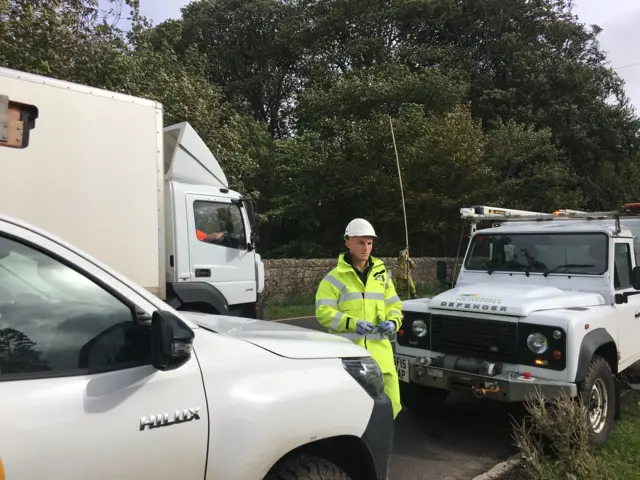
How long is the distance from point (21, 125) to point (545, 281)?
4752 millimetres

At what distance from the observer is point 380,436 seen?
8.50 ft

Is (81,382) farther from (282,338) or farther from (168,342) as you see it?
(282,338)

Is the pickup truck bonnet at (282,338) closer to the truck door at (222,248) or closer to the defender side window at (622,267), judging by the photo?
the defender side window at (622,267)

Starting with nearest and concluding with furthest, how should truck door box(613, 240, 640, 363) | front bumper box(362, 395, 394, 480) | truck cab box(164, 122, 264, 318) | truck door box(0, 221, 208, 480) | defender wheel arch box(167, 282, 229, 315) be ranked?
truck door box(0, 221, 208, 480), front bumper box(362, 395, 394, 480), truck door box(613, 240, 640, 363), defender wheel arch box(167, 282, 229, 315), truck cab box(164, 122, 264, 318)

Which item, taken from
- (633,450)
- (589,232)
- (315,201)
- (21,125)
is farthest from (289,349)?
(315,201)

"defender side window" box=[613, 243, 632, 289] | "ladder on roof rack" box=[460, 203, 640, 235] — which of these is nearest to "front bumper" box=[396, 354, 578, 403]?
"defender side window" box=[613, 243, 632, 289]

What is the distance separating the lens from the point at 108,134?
5.57m

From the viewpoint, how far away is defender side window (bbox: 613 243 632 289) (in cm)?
526

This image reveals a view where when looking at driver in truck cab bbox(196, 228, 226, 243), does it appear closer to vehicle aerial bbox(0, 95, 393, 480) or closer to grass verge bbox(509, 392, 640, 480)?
grass verge bbox(509, 392, 640, 480)

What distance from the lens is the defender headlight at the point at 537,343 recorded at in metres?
4.26

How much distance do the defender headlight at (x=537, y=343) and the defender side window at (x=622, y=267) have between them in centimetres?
142

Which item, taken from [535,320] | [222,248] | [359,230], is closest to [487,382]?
[535,320]

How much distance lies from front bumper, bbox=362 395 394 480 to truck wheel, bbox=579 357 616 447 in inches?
91.2

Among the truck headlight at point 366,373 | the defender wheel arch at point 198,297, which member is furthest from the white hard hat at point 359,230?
the defender wheel arch at point 198,297
